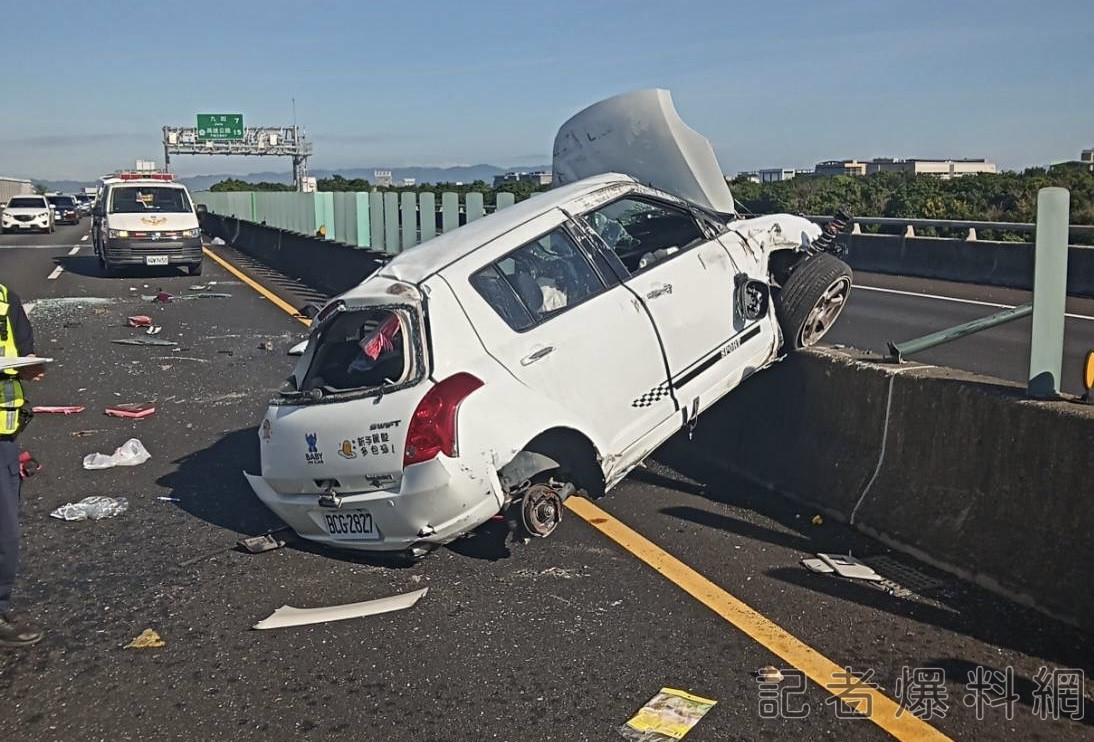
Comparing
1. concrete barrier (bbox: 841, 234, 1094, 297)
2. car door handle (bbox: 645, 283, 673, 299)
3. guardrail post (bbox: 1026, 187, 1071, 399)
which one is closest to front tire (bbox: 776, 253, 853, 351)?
car door handle (bbox: 645, 283, 673, 299)

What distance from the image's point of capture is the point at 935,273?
75.4 ft

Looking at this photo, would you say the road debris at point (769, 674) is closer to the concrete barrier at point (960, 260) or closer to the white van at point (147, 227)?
the concrete barrier at point (960, 260)

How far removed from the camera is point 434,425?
5121 millimetres

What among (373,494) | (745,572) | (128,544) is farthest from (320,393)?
(745,572)

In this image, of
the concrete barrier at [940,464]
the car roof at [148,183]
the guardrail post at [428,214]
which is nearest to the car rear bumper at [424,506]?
the concrete barrier at [940,464]

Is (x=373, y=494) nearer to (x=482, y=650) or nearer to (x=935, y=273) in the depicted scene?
(x=482, y=650)

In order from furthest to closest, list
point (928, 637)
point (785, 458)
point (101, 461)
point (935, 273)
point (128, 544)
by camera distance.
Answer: point (935, 273) < point (101, 461) < point (785, 458) < point (128, 544) < point (928, 637)

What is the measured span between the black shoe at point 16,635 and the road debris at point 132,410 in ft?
15.6

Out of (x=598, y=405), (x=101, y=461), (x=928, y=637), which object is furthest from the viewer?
(x=101, y=461)

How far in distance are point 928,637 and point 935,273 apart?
64.8 feet

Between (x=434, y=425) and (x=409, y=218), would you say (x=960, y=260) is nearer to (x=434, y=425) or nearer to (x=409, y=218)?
(x=409, y=218)

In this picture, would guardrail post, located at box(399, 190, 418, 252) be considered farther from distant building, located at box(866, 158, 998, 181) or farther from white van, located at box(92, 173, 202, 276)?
distant building, located at box(866, 158, 998, 181)

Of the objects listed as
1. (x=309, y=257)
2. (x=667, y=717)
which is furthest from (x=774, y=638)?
(x=309, y=257)

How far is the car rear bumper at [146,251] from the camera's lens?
22531 millimetres
